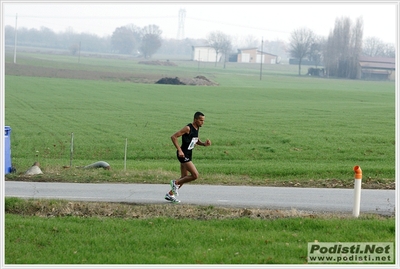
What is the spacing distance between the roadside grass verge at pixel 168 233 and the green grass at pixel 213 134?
582cm

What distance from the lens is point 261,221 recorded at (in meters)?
10.5

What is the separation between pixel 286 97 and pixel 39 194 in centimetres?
5017

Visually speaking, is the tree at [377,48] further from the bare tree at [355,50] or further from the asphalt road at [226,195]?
the asphalt road at [226,195]

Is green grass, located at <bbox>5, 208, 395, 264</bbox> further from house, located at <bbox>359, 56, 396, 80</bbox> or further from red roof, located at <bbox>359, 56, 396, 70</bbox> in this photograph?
red roof, located at <bbox>359, 56, 396, 70</bbox>

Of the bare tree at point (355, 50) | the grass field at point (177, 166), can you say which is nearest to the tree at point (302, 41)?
the bare tree at point (355, 50)

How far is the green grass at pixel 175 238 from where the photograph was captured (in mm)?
8711

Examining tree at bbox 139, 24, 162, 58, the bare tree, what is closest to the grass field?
the bare tree

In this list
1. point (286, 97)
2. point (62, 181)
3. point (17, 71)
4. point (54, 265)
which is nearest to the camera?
point (54, 265)

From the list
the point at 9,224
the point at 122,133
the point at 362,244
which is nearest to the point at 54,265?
the point at 9,224

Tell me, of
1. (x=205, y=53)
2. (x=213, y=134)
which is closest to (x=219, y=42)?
(x=205, y=53)

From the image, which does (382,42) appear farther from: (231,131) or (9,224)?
(9,224)

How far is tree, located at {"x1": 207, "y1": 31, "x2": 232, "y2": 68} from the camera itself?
605 feet

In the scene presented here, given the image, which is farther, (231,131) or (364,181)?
(231,131)

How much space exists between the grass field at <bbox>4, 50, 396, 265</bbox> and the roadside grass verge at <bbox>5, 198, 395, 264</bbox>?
0.7 inches
